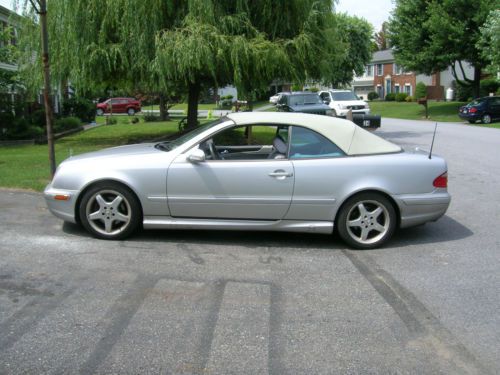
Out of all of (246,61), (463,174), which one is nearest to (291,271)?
(463,174)

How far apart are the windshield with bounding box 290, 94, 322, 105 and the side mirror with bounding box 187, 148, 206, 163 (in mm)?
17550

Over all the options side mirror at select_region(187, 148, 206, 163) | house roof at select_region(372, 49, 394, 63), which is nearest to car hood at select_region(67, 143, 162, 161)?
side mirror at select_region(187, 148, 206, 163)

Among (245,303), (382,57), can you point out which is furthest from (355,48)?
(245,303)

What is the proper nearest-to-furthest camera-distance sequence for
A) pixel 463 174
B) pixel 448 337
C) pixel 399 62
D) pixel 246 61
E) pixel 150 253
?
1. pixel 448 337
2. pixel 150 253
3. pixel 463 174
4. pixel 246 61
5. pixel 399 62

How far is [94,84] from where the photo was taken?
1587cm

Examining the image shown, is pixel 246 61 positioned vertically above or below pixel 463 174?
above

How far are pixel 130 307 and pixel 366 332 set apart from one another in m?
1.81

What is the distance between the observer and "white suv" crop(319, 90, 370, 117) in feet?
89.9

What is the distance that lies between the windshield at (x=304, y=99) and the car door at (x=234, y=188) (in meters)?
17.5

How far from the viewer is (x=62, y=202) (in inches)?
244

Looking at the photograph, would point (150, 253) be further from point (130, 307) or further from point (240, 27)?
point (240, 27)

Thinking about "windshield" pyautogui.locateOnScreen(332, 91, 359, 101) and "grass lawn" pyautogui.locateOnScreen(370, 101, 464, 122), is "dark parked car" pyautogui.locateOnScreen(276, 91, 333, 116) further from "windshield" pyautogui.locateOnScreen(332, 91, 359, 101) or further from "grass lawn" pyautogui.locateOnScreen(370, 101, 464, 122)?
"grass lawn" pyautogui.locateOnScreen(370, 101, 464, 122)

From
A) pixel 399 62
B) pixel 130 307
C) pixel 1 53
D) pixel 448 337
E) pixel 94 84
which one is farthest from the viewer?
pixel 399 62

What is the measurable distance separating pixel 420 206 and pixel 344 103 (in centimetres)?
2248
